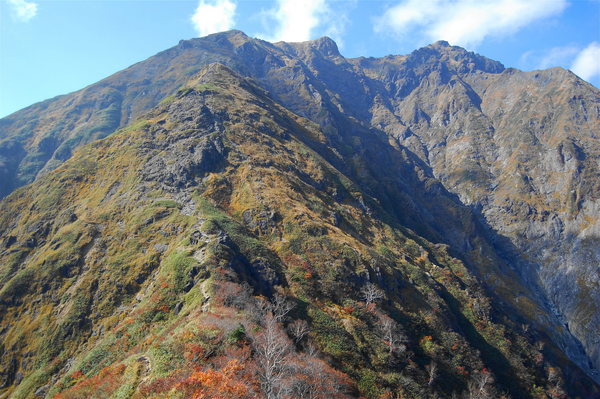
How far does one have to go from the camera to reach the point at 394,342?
5900cm

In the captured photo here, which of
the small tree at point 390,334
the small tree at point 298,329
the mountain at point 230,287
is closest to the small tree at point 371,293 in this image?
the mountain at point 230,287

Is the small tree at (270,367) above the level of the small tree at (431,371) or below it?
above

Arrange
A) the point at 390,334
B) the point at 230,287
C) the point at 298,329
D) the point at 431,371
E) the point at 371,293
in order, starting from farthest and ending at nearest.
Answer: the point at 371,293
the point at 390,334
the point at 431,371
the point at 230,287
the point at 298,329

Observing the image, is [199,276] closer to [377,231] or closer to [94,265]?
[94,265]

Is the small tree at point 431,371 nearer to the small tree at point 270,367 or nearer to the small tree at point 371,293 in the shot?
the small tree at point 371,293

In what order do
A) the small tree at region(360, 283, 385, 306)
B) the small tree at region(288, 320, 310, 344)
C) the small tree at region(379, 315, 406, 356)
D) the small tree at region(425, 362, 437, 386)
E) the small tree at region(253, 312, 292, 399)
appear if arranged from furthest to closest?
the small tree at region(360, 283, 385, 306) → the small tree at region(379, 315, 406, 356) → the small tree at region(425, 362, 437, 386) → the small tree at region(288, 320, 310, 344) → the small tree at region(253, 312, 292, 399)

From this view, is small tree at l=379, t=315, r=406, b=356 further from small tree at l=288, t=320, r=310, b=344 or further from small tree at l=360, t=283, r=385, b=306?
small tree at l=288, t=320, r=310, b=344

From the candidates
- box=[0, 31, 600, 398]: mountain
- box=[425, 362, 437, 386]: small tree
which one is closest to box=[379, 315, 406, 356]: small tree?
box=[0, 31, 600, 398]: mountain

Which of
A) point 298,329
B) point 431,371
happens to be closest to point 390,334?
point 431,371

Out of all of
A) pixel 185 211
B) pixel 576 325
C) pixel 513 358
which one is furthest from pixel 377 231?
pixel 576 325

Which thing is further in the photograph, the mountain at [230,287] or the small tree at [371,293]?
the small tree at [371,293]

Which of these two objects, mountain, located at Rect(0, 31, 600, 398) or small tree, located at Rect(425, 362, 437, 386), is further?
small tree, located at Rect(425, 362, 437, 386)

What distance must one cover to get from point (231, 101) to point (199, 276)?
104312 millimetres

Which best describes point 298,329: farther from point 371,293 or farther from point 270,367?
point 371,293
